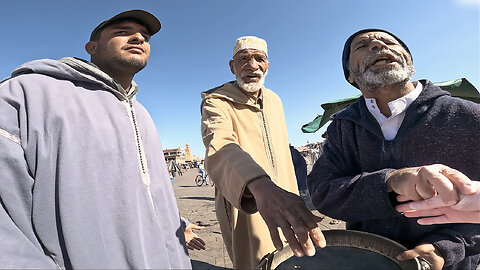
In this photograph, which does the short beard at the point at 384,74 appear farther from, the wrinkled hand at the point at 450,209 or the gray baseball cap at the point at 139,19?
the gray baseball cap at the point at 139,19

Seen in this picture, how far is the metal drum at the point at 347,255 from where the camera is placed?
→ 919 millimetres

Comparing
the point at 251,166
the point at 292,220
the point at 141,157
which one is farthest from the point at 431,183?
the point at 141,157

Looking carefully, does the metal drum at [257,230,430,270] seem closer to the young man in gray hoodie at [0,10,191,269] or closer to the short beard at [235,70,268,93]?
the young man in gray hoodie at [0,10,191,269]

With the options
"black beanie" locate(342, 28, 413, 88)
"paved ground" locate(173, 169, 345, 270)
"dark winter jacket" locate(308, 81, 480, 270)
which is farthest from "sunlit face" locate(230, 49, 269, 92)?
"paved ground" locate(173, 169, 345, 270)

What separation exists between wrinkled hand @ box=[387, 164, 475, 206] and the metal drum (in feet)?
0.70

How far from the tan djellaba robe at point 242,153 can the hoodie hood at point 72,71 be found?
2.11 ft

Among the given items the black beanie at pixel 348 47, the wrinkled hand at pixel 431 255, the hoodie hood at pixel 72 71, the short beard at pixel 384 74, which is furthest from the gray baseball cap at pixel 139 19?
the wrinkled hand at pixel 431 255

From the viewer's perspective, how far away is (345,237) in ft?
3.30

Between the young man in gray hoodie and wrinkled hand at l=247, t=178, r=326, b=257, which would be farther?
the young man in gray hoodie

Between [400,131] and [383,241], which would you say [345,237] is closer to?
[383,241]

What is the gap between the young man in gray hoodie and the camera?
0.92 metres

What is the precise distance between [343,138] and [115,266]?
1.39 metres

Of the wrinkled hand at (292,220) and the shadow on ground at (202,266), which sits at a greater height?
the wrinkled hand at (292,220)

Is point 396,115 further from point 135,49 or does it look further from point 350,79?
point 135,49
